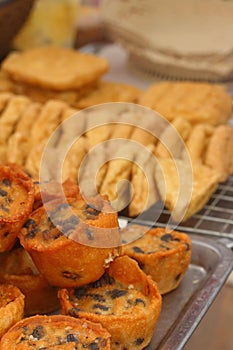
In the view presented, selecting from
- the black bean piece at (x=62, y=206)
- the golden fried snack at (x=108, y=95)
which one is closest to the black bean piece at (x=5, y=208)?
the black bean piece at (x=62, y=206)

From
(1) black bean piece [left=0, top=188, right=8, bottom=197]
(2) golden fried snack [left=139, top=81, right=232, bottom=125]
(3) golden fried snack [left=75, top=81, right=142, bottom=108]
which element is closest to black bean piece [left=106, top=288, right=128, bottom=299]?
(1) black bean piece [left=0, top=188, right=8, bottom=197]

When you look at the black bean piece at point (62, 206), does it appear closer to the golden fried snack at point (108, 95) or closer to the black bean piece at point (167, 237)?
the black bean piece at point (167, 237)

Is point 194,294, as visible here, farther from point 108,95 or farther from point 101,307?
point 108,95

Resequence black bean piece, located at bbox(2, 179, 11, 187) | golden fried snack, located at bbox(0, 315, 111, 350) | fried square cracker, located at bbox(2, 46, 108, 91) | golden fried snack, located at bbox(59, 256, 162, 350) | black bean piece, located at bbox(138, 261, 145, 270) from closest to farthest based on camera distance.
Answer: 1. golden fried snack, located at bbox(0, 315, 111, 350)
2. golden fried snack, located at bbox(59, 256, 162, 350)
3. black bean piece, located at bbox(2, 179, 11, 187)
4. black bean piece, located at bbox(138, 261, 145, 270)
5. fried square cracker, located at bbox(2, 46, 108, 91)

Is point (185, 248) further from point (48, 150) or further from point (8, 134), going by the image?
point (8, 134)

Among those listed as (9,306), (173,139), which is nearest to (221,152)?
(173,139)

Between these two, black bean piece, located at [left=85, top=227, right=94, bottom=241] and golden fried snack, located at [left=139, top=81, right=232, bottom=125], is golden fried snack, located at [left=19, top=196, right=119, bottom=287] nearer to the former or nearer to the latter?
black bean piece, located at [left=85, top=227, right=94, bottom=241]
